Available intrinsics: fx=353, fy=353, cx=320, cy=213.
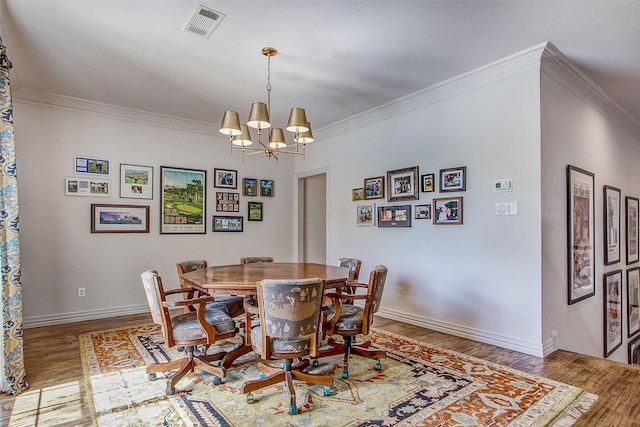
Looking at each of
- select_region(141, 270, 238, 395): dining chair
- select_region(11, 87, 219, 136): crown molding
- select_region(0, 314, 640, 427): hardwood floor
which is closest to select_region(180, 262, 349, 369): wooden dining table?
select_region(141, 270, 238, 395): dining chair

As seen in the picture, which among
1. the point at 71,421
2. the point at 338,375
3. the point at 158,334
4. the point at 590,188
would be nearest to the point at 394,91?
the point at 590,188

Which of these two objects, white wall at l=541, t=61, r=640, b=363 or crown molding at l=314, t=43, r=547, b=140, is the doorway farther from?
white wall at l=541, t=61, r=640, b=363

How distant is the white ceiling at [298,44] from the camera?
8.23 feet

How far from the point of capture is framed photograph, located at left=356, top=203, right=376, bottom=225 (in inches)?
183

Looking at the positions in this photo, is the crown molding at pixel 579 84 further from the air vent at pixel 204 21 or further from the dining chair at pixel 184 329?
the dining chair at pixel 184 329

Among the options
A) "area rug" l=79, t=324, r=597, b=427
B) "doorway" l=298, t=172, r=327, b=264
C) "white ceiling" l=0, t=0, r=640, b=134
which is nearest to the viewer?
"area rug" l=79, t=324, r=597, b=427

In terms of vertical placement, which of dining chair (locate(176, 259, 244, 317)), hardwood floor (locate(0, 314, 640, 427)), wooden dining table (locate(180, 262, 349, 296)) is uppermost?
wooden dining table (locate(180, 262, 349, 296))

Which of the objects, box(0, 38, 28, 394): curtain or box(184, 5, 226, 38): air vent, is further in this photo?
box(184, 5, 226, 38): air vent

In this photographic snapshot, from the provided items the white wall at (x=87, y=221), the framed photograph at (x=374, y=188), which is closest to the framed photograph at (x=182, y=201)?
the white wall at (x=87, y=221)

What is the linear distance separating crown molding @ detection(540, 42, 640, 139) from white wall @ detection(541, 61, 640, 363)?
21 mm

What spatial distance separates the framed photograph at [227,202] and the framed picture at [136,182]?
94 cm

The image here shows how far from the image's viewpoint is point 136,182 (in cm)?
468

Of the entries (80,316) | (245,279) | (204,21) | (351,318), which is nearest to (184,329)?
(245,279)

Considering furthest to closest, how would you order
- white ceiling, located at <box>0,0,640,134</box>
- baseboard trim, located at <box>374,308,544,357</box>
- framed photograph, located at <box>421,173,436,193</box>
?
framed photograph, located at <box>421,173,436,193</box>, baseboard trim, located at <box>374,308,544,357</box>, white ceiling, located at <box>0,0,640,134</box>
